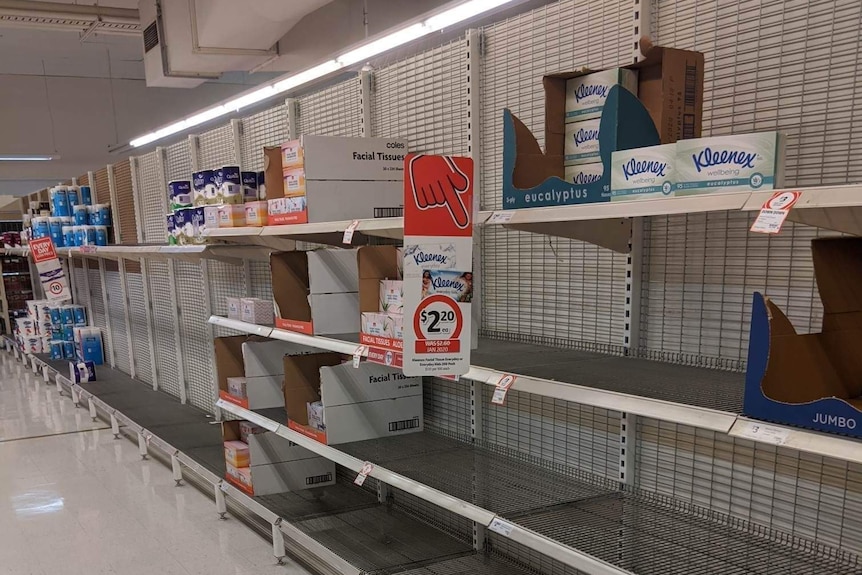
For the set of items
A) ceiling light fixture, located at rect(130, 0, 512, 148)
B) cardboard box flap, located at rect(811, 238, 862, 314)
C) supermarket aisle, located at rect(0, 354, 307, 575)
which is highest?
ceiling light fixture, located at rect(130, 0, 512, 148)

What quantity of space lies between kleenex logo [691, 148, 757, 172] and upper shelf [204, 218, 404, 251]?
3.36ft

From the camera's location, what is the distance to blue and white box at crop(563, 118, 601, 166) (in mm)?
1725

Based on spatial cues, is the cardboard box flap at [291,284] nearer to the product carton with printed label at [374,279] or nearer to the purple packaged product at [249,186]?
the purple packaged product at [249,186]

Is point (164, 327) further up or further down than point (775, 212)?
further down

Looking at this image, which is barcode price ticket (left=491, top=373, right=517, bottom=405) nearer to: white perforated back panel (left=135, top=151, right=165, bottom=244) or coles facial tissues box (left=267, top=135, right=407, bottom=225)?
coles facial tissues box (left=267, top=135, right=407, bottom=225)

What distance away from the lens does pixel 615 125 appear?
5.03 feet

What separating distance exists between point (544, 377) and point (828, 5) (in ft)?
4.02

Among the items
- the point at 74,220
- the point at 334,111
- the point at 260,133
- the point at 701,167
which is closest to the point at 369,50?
the point at 334,111

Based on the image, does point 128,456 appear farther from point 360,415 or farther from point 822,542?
point 822,542

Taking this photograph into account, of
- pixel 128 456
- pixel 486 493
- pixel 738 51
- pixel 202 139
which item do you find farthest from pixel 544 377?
pixel 128 456

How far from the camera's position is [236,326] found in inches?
135

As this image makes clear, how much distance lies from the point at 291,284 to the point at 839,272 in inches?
93.2

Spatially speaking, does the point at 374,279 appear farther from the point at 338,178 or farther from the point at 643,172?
the point at 643,172

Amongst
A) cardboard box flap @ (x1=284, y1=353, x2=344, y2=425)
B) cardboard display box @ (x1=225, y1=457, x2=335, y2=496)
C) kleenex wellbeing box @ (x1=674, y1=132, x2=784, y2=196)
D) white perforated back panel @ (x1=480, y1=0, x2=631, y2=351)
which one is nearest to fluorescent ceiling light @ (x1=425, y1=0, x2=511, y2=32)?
white perforated back panel @ (x1=480, y1=0, x2=631, y2=351)
